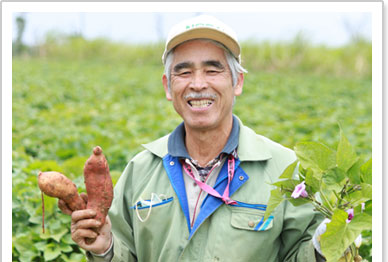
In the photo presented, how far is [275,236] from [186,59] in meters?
0.95

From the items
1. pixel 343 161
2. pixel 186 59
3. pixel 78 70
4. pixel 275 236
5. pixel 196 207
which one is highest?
pixel 78 70

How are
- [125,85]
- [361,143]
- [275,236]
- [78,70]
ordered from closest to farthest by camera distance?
1. [275,236]
2. [361,143]
3. [125,85]
4. [78,70]

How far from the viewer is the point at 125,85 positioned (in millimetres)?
12742

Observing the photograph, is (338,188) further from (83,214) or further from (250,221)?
(83,214)

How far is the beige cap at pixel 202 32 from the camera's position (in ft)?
7.27

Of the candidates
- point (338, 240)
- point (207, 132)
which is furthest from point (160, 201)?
point (338, 240)

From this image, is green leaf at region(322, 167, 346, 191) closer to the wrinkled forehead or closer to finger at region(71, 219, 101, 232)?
the wrinkled forehead

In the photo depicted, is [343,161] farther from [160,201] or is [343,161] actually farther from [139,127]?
[139,127]

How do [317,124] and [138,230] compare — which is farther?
[317,124]

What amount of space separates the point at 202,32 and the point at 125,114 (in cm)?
626

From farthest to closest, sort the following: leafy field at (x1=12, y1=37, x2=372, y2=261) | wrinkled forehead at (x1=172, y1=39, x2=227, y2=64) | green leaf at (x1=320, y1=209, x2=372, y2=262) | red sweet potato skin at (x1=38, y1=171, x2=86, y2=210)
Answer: leafy field at (x1=12, y1=37, x2=372, y2=261) → wrinkled forehead at (x1=172, y1=39, x2=227, y2=64) → red sweet potato skin at (x1=38, y1=171, x2=86, y2=210) → green leaf at (x1=320, y1=209, x2=372, y2=262)

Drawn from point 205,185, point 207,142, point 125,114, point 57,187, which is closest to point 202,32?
point 207,142

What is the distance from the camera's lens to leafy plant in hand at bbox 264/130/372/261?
162 centimetres

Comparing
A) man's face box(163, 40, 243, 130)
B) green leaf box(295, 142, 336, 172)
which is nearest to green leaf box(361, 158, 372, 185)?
green leaf box(295, 142, 336, 172)
